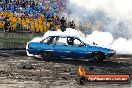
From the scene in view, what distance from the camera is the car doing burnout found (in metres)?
17.5

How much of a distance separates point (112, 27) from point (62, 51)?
33.6 metres

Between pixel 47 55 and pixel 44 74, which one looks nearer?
pixel 44 74

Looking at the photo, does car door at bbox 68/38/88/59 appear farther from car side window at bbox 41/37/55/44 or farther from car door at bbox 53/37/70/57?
car side window at bbox 41/37/55/44

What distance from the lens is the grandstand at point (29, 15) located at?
33.5m

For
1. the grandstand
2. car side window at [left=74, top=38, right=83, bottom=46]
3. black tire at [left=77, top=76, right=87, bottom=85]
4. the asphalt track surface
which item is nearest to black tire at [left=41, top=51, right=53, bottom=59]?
the asphalt track surface

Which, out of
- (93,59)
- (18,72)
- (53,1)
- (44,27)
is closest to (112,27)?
(53,1)

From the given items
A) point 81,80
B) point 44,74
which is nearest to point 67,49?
point 44,74

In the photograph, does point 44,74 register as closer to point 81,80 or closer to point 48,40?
point 81,80

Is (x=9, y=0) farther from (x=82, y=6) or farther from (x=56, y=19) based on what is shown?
(x=82, y=6)

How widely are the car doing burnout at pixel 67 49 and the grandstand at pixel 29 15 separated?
44.8 ft

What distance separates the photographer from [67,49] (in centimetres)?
1761

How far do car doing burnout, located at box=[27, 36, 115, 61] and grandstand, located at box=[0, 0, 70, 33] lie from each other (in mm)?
13643

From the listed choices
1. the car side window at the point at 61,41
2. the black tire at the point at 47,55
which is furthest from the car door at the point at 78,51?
the black tire at the point at 47,55

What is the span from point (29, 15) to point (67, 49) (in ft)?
63.7
